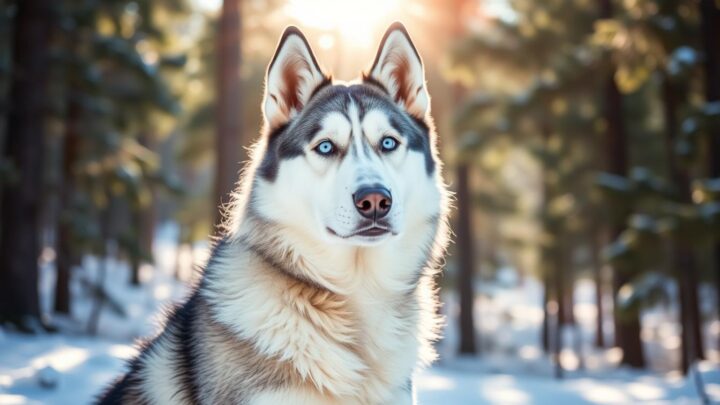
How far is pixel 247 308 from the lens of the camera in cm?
312

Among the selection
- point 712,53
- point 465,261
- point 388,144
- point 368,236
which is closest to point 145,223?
point 465,261

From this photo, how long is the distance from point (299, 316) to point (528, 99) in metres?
11.8

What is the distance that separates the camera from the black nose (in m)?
3.09

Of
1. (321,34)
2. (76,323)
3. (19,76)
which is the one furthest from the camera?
(76,323)

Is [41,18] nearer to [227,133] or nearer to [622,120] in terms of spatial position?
[227,133]

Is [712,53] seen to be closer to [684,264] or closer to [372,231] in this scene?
[684,264]

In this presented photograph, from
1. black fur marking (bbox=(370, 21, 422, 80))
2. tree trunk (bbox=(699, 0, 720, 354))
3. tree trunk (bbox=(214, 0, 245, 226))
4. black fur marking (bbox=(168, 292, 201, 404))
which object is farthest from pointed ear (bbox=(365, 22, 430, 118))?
tree trunk (bbox=(214, 0, 245, 226))

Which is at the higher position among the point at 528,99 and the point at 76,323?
the point at 528,99

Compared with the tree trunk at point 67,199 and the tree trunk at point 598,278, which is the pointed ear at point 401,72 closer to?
the tree trunk at point 67,199

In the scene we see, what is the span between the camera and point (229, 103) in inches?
445

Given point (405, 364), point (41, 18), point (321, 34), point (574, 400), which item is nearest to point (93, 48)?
point (41, 18)

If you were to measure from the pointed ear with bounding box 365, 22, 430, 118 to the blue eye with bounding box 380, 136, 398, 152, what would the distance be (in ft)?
1.60

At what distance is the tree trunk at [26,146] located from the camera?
1101cm

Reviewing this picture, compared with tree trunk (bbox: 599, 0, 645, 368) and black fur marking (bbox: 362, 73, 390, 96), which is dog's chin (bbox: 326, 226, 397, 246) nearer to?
black fur marking (bbox: 362, 73, 390, 96)
